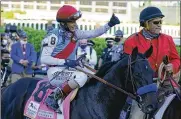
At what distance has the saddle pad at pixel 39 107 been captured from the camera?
23.8ft

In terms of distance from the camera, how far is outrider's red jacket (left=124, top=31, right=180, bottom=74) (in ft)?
24.0

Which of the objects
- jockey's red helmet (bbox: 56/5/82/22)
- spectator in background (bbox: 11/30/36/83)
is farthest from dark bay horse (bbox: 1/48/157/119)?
spectator in background (bbox: 11/30/36/83)

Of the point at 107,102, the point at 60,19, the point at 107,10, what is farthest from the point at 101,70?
the point at 107,10

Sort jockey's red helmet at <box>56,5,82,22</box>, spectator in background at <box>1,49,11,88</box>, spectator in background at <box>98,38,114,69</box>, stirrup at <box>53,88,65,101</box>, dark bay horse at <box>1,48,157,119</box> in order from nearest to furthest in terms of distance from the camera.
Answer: dark bay horse at <box>1,48,157,119</box> < stirrup at <box>53,88,65,101</box> < jockey's red helmet at <box>56,5,82,22</box> < spectator in background at <box>1,49,11,88</box> < spectator in background at <box>98,38,114,69</box>

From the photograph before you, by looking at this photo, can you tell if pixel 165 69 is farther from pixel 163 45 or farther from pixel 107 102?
pixel 107 102

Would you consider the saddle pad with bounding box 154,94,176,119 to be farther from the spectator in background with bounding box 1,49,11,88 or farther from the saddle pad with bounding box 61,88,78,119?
the spectator in background with bounding box 1,49,11,88

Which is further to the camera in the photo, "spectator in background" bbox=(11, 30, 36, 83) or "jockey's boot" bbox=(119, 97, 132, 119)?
"spectator in background" bbox=(11, 30, 36, 83)

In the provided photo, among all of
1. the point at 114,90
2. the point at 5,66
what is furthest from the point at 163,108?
the point at 5,66

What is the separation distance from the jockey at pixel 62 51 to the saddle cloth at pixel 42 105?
0.29ft

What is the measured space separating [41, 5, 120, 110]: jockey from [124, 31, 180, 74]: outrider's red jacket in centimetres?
41

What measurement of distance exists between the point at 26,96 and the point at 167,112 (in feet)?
7.47

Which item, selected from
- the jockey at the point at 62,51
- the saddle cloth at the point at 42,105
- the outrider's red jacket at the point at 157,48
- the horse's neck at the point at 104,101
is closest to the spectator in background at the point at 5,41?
the saddle cloth at the point at 42,105

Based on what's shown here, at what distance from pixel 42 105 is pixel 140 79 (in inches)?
64.7

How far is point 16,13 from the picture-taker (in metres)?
24.9
